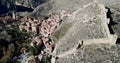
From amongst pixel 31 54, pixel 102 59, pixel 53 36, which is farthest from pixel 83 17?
pixel 102 59

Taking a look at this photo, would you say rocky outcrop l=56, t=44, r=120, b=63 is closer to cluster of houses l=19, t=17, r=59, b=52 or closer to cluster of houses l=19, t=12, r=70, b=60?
cluster of houses l=19, t=12, r=70, b=60

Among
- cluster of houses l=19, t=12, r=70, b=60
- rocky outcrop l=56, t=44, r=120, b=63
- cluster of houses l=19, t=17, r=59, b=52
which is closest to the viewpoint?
rocky outcrop l=56, t=44, r=120, b=63

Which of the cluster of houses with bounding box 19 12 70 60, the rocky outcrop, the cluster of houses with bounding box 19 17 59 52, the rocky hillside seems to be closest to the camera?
the rocky outcrop

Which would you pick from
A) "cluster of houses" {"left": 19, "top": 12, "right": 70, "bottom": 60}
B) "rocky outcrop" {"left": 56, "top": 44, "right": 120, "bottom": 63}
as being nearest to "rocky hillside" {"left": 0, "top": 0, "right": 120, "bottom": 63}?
"rocky outcrop" {"left": 56, "top": 44, "right": 120, "bottom": 63}

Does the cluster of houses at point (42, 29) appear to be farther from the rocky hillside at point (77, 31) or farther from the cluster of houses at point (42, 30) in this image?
the rocky hillside at point (77, 31)

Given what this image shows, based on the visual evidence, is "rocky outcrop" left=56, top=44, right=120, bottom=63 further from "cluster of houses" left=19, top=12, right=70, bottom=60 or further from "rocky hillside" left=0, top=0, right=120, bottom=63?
"cluster of houses" left=19, top=12, right=70, bottom=60

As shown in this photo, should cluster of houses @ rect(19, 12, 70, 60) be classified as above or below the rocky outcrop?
below

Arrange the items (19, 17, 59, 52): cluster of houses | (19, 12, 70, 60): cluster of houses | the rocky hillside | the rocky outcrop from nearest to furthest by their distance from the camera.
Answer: the rocky outcrop
the rocky hillside
(19, 12, 70, 60): cluster of houses
(19, 17, 59, 52): cluster of houses

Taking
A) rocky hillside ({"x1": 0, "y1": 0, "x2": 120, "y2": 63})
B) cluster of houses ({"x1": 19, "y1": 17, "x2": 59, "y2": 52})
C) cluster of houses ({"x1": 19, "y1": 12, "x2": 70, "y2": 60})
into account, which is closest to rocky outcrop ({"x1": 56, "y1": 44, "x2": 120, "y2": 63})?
rocky hillside ({"x1": 0, "y1": 0, "x2": 120, "y2": 63})

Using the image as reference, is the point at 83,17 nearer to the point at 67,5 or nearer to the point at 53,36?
the point at 53,36

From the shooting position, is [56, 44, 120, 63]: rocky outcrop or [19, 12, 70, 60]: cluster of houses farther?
[19, 12, 70, 60]: cluster of houses

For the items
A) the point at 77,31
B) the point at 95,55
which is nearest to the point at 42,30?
the point at 77,31

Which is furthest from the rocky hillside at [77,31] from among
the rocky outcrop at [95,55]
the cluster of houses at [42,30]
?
the cluster of houses at [42,30]
